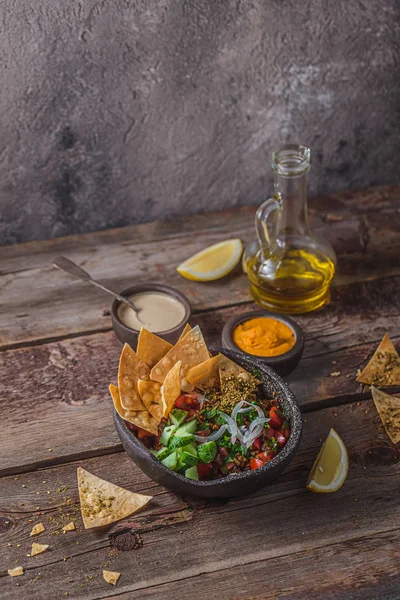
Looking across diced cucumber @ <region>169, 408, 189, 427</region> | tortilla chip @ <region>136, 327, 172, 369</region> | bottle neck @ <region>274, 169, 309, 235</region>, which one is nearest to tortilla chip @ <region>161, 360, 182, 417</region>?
diced cucumber @ <region>169, 408, 189, 427</region>

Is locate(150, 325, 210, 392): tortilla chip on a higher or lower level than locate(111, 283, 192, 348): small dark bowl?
higher

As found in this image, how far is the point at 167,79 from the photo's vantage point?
7.13 ft

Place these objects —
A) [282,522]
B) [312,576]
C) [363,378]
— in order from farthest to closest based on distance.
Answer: [363,378] < [282,522] < [312,576]

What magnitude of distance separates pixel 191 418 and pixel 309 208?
1.14m

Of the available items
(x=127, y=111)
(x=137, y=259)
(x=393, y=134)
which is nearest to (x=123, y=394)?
(x=137, y=259)

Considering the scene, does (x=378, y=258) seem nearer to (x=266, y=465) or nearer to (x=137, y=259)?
(x=137, y=259)

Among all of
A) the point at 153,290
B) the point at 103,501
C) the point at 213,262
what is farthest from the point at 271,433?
the point at 213,262

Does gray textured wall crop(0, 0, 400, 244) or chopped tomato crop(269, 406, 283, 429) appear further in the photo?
gray textured wall crop(0, 0, 400, 244)

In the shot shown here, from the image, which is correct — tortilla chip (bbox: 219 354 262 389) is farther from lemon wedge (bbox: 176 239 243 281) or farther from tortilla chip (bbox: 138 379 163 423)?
lemon wedge (bbox: 176 239 243 281)

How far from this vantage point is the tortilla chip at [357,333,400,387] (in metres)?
1.77

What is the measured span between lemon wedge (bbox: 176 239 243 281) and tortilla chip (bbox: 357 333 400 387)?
0.53 m

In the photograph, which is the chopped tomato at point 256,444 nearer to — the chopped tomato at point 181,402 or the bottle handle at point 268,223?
the chopped tomato at point 181,402

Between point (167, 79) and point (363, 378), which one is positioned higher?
point (167, 79)

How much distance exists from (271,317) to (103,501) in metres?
0.63
